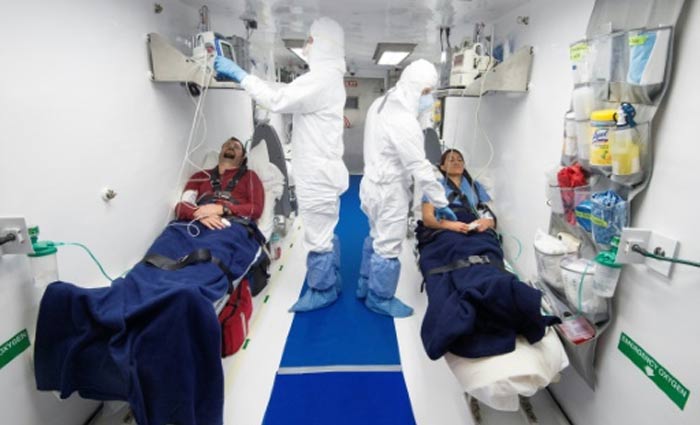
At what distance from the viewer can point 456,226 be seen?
7.42 ft

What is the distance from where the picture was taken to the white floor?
166 cm

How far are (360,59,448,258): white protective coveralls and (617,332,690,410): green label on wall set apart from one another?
45.9 inches

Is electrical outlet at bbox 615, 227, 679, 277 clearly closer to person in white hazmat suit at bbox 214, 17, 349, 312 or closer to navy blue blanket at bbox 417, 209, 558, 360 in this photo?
navy blue blanket at bbox 417, 209, 558, 360

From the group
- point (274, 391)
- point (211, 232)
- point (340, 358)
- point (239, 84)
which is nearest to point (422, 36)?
point (239, 84)

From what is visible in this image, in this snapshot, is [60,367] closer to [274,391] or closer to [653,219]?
[274,391]

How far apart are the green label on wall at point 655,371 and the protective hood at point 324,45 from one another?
6.87 feet

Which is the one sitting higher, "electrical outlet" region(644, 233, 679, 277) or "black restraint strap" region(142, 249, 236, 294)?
"electrical outlet" region(644, 233, 679, 277)

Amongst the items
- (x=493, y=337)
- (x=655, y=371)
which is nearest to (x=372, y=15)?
(x=493, y=337)

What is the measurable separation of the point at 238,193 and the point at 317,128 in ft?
2.61

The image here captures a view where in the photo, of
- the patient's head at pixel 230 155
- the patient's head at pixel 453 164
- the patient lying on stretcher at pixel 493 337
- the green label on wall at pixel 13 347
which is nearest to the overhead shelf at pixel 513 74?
the patient's head at pixel 453 164

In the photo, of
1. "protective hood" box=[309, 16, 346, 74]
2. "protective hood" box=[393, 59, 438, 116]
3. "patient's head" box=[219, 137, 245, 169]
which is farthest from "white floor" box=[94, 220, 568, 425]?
"protective hood" box=[309, 16, 346, 74]

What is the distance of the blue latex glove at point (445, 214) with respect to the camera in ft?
7.60

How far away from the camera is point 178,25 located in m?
2.38

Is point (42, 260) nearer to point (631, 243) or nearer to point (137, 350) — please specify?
point (137, 350)
